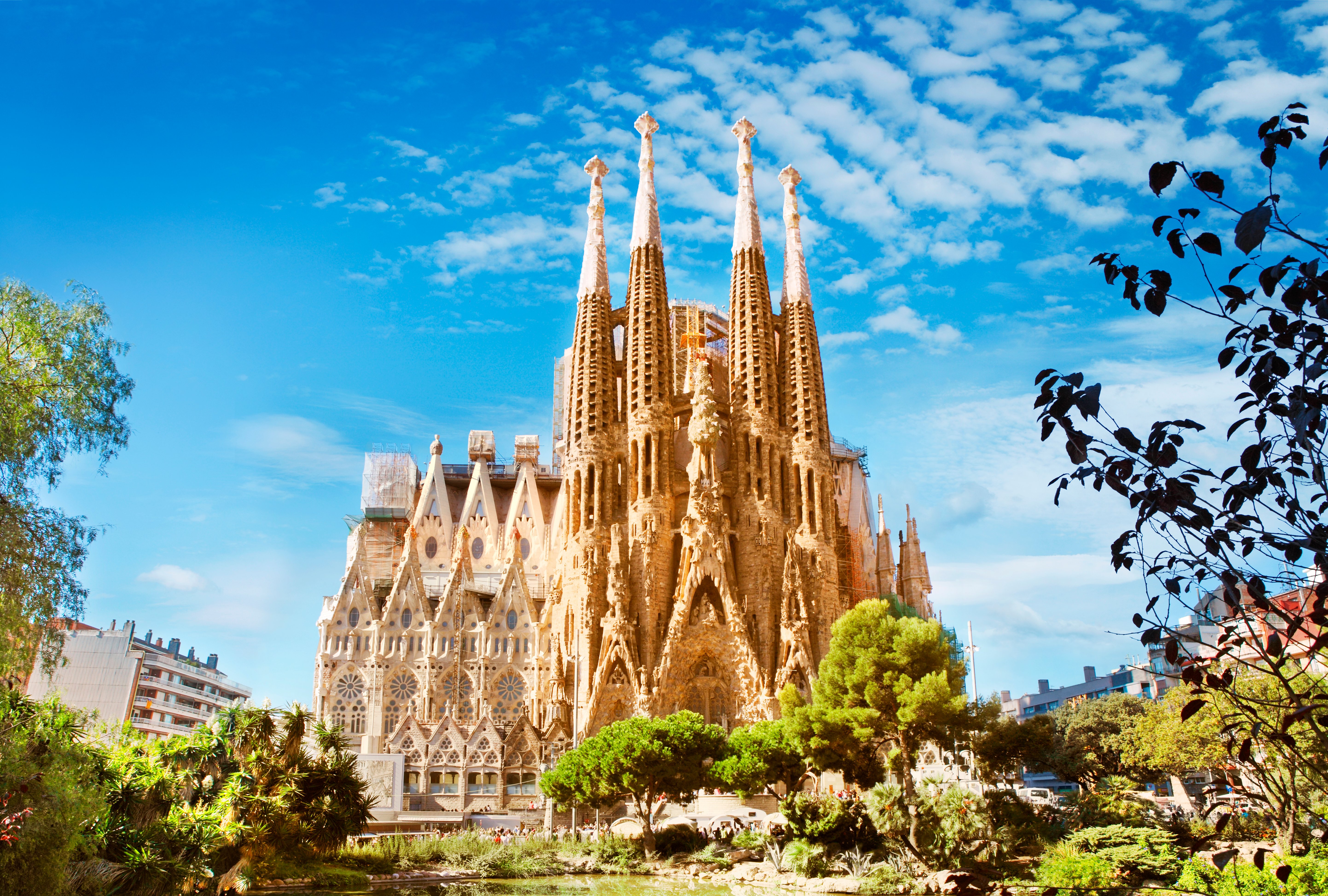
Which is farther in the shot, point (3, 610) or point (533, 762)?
point (533, 762)

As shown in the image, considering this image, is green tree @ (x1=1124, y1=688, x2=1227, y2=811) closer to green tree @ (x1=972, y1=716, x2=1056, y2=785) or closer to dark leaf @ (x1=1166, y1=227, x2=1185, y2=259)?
green tree @ (x1=972, y1=716, x2=1056, y2=785)

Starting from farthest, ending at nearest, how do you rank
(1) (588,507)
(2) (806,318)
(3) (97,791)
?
(2) (806,318) < (1) (588,507) < (3) (97,791)

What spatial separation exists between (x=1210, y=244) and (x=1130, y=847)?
19038mm

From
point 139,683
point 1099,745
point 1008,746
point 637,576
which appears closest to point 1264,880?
point 1008,746

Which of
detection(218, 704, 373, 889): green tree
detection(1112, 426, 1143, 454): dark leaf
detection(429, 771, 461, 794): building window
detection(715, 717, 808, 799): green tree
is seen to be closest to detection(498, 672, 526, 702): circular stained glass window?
detection(429, 771, 461, 794): building window

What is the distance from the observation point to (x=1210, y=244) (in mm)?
4629

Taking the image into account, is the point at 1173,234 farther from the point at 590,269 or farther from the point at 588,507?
the point at 590,269

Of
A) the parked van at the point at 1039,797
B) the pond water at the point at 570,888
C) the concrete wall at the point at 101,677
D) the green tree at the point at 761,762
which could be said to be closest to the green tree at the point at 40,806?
the pond water at the point at 570,888

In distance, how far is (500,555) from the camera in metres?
59.6

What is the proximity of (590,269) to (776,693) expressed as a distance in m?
23.5

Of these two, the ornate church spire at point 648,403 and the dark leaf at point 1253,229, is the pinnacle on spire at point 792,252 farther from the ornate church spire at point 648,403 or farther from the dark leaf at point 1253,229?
the dark leaf at point 1253,229

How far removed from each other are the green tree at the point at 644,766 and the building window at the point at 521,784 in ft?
36.7

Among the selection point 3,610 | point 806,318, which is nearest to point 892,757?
point 3,610

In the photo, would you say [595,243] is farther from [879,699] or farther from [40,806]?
[40,806]
